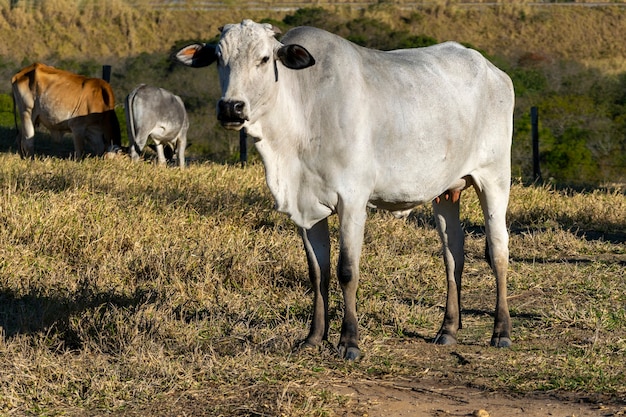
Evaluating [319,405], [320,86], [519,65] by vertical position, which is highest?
[320,86]

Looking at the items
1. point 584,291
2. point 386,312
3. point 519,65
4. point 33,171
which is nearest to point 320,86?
point 386,312

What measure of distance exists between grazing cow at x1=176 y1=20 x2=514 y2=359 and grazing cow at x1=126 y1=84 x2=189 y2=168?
9.93 metres

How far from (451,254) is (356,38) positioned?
92.5ft

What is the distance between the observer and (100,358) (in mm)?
5527

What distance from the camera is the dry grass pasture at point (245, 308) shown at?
514 cm

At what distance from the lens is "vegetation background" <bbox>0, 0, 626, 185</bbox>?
2655 centimetres

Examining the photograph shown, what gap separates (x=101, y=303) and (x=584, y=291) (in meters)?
3.38

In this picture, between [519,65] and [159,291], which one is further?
[519,65]

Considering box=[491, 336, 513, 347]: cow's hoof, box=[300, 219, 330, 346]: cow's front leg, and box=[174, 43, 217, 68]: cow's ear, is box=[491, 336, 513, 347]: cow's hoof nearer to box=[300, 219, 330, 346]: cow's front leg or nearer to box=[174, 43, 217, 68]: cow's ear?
box=[300, 219, 330, 346]: cow's front leg

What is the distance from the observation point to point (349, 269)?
19.1ft

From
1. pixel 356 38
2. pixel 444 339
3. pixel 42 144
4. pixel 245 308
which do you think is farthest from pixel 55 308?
pixel 356 38

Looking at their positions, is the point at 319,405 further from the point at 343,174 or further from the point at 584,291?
the point at 584,291

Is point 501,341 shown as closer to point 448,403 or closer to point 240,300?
point 448,403

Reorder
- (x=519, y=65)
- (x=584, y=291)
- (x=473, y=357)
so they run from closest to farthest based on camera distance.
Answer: (x=473, y=357), (x=584, y=291), (x=519, y=65)
